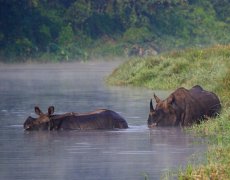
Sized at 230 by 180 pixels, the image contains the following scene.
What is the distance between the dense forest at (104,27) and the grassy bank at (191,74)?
99.6ft

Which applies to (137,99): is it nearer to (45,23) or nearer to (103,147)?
(103,147)

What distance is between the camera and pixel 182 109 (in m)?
21.2

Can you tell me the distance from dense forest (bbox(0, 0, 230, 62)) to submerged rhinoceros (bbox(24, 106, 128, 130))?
154 feet

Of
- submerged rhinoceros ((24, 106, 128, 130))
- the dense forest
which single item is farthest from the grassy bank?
the dense forest

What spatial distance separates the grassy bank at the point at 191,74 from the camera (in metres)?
19.9

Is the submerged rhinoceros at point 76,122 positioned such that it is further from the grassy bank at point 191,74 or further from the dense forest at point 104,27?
the dense forest at point 104,27

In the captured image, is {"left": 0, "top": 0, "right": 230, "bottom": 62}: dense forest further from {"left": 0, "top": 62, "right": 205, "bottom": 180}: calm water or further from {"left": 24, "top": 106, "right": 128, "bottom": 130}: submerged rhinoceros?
{"left": 24, "top": 106, "right": 128, "bottom": 130}: submerged rhinoceros

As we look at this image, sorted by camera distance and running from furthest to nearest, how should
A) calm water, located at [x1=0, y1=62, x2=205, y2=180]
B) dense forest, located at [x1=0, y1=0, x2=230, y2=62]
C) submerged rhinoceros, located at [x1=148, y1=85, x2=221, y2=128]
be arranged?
dense forest, located at [x1=0, y1=0, x2=230, y2=62] → submerged rhinoceros, located at [x1=148, y1=85, x2=221, y2=128] → calm water, located at [x1=0, y1=62, x2=205, y2=180]

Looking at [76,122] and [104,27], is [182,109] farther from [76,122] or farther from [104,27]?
[104,27]

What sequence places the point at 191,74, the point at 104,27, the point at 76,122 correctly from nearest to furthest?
the point at 76,122
the point at 191,74
the point at 104,27

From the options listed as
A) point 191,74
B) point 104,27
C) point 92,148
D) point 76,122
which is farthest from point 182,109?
point 104,27

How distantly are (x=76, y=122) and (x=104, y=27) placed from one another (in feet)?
184

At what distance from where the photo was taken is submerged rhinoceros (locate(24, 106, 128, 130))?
2134cm

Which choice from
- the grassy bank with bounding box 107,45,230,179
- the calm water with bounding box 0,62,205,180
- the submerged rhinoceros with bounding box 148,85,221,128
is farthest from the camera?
the submerged rhinoceros with bounding box 148,85,221,128
